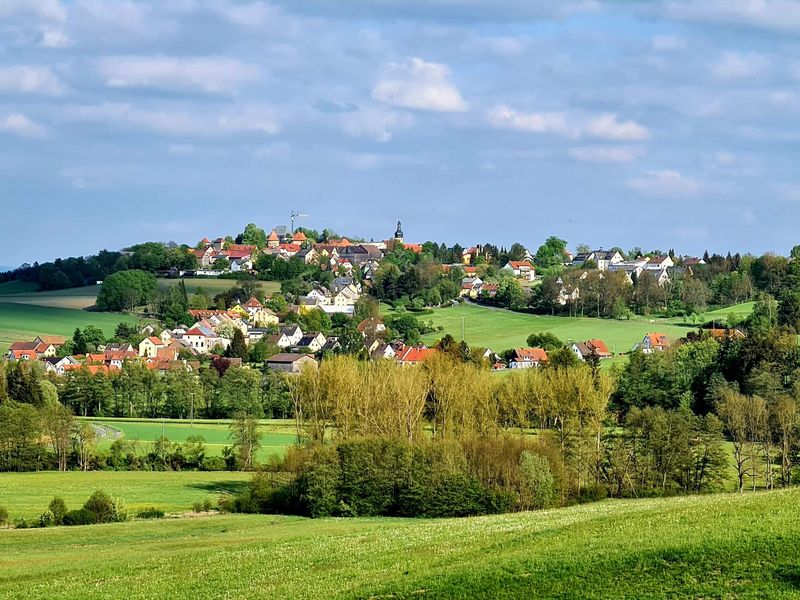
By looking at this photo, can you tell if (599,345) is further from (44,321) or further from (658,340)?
(44,321)

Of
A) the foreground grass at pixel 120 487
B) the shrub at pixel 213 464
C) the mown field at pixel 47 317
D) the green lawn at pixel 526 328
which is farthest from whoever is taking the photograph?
the mown field at pixel 47 317

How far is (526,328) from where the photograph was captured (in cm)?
16225

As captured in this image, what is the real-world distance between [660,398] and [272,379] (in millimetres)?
35936

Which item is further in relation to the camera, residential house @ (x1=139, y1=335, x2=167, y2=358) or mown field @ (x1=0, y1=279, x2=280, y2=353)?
mown field @ (x1=0, y1=279, x2=280, y2=353)

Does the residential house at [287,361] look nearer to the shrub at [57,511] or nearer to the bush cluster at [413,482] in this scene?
the bush cluster at [413,482]

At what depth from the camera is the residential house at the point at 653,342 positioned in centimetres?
13301

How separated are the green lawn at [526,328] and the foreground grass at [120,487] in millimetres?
75894

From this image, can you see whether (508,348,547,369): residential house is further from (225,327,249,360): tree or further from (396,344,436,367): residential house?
(225,327,249,360): tree

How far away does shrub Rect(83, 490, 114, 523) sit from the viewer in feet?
176

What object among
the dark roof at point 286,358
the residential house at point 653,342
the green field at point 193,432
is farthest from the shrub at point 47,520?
the residential house at point 653,342

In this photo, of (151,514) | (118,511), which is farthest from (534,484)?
(118,511)

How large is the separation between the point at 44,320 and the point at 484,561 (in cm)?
14966

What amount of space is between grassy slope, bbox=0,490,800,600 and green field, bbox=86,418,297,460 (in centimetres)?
4407

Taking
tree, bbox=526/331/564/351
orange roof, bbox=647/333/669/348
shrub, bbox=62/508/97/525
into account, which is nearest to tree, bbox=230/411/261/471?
shrub, bbox=62/508/97/525
